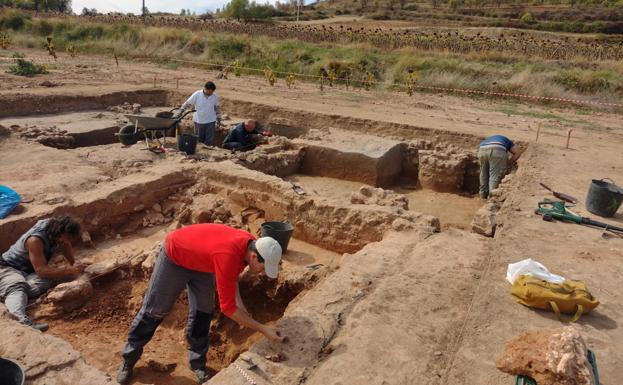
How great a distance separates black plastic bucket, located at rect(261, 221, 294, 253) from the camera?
5.68 meters

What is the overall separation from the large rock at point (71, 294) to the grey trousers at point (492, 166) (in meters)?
6.13

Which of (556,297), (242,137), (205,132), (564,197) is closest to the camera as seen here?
(556,297)

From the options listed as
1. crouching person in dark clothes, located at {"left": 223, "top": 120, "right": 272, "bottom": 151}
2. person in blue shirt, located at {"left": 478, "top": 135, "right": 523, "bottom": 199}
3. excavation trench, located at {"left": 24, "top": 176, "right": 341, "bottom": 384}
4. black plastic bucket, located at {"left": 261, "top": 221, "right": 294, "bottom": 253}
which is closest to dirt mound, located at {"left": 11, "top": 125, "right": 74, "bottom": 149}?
crouching person in dark clothes, located at {"left": 223, "top": 120, "right": 272, "bottom": 151}

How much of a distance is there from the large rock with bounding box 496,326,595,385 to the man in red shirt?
157 centimetres

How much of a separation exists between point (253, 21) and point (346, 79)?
107 ft

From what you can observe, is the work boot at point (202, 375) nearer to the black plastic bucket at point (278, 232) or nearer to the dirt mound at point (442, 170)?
the black plastic bucket at point (278, 232)

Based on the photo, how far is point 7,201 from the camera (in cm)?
554

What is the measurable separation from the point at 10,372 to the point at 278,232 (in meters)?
3.16

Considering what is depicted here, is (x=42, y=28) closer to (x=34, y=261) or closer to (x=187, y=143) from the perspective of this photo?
(x=187, y=143)

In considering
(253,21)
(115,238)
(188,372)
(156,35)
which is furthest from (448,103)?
(253,21)

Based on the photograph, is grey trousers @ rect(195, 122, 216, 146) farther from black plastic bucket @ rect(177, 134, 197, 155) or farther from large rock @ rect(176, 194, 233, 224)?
large rock @ rect(176, 194, 233, 224)

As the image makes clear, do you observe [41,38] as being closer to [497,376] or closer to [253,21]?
[253,21]

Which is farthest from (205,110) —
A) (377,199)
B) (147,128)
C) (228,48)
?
(228,48)

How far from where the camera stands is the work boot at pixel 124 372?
3902 millimetres
